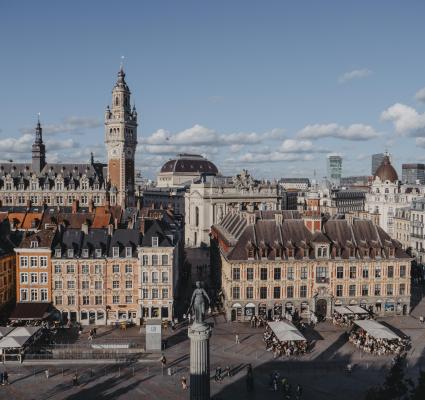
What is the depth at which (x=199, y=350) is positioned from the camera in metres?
35.4

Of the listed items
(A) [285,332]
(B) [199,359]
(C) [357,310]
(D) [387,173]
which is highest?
(D) [387,173]

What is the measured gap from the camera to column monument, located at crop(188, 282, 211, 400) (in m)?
35.1

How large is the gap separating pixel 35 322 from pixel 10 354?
10.6 m

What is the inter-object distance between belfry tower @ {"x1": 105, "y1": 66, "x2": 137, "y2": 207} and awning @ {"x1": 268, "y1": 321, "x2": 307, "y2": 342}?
88.2 metres

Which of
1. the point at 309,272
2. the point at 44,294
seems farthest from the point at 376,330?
the point at 44,294

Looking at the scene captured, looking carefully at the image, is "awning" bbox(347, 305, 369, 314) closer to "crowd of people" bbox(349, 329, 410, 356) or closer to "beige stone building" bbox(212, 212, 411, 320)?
"beige stone building" bbox(212, 212, 411, 320)

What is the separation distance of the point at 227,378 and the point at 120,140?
101438 millimetres

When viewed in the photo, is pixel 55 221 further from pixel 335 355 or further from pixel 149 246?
pixel 335 355

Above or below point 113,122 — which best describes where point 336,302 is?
below

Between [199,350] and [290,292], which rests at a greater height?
[199,350]

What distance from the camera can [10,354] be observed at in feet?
178

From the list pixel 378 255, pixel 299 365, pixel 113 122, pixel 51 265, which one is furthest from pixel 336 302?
pixel 113 122

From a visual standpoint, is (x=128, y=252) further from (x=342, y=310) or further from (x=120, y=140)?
(x=120, y=140)

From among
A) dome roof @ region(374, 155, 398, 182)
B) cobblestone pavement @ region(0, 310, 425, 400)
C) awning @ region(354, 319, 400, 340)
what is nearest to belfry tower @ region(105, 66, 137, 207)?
dome roof @ region(374, 155, 398, 182)
